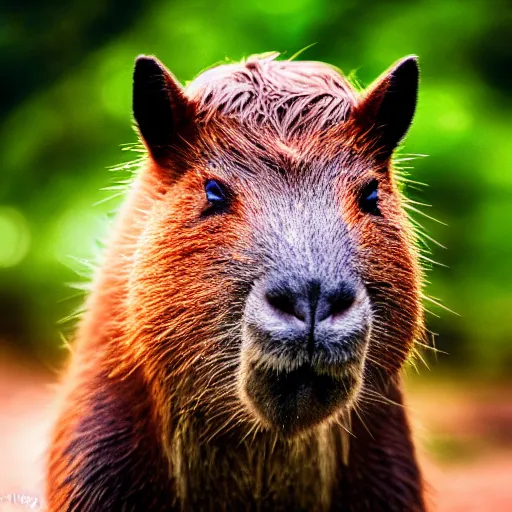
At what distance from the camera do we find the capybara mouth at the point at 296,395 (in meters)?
3.30

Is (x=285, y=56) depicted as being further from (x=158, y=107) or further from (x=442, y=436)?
(x=158, y=107)

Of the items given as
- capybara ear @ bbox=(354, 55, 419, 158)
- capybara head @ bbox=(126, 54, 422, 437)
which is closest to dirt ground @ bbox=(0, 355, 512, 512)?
capybara head @ bbox=(126, 54, 422, 437)

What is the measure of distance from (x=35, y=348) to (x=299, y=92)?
26.6 feet

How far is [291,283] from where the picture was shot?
3166mm

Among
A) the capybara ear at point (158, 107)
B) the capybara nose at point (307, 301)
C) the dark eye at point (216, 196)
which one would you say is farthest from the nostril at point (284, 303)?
the capybara ear at point (158, 107)

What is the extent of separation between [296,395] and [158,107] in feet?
4.37

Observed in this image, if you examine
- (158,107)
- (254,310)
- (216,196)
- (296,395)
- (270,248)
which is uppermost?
(158,107)

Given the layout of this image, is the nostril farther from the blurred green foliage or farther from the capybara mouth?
the blurred green foliage

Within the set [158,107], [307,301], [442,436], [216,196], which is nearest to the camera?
[307,301]

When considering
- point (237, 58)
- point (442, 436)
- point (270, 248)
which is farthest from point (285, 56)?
point (270, 248)

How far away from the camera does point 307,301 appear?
3137 millimetres

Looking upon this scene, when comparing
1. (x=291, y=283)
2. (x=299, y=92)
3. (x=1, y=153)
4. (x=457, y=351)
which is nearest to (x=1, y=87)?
(x=1, y=153)

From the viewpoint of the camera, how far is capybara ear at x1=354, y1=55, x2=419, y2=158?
3811mm

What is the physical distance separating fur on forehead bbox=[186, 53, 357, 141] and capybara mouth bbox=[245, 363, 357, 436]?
1.00 m
